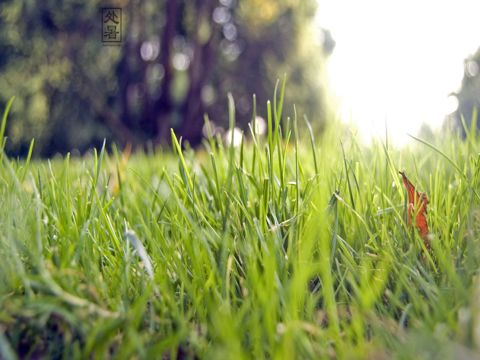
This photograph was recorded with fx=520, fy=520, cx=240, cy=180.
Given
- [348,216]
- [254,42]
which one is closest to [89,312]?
[348,216]

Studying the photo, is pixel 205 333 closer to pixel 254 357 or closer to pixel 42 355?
pixel 254 357

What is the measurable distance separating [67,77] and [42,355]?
9.01 meters

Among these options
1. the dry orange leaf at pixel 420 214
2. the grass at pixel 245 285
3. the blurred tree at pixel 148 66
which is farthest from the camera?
the blurred tree at pixel 148 66

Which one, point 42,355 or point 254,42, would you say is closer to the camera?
point 42,355

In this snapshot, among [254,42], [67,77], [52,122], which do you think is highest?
[254,42]

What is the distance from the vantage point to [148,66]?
35.0ft

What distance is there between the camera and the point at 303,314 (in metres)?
0.64

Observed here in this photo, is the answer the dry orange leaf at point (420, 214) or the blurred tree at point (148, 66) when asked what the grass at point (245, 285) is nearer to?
the dry orange leaf at point (420, 214)

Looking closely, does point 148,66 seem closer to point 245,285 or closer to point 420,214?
point 420,214

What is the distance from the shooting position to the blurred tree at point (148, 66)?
795 cm

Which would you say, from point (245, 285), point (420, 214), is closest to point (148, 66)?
point (420, 214)

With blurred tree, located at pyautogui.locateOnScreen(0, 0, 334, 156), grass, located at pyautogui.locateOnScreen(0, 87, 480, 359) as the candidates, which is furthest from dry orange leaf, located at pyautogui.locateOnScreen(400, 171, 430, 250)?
blurred tree, located at pyautogui.locateOnScreen(0, 0, 334, 156)

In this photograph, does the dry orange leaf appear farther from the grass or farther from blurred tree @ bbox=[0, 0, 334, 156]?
blurred tree @ bbox=[0, 0, 334, 156]

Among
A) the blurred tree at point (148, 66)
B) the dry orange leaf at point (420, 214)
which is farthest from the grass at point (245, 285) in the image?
the blurred tree at point (148, 66)
